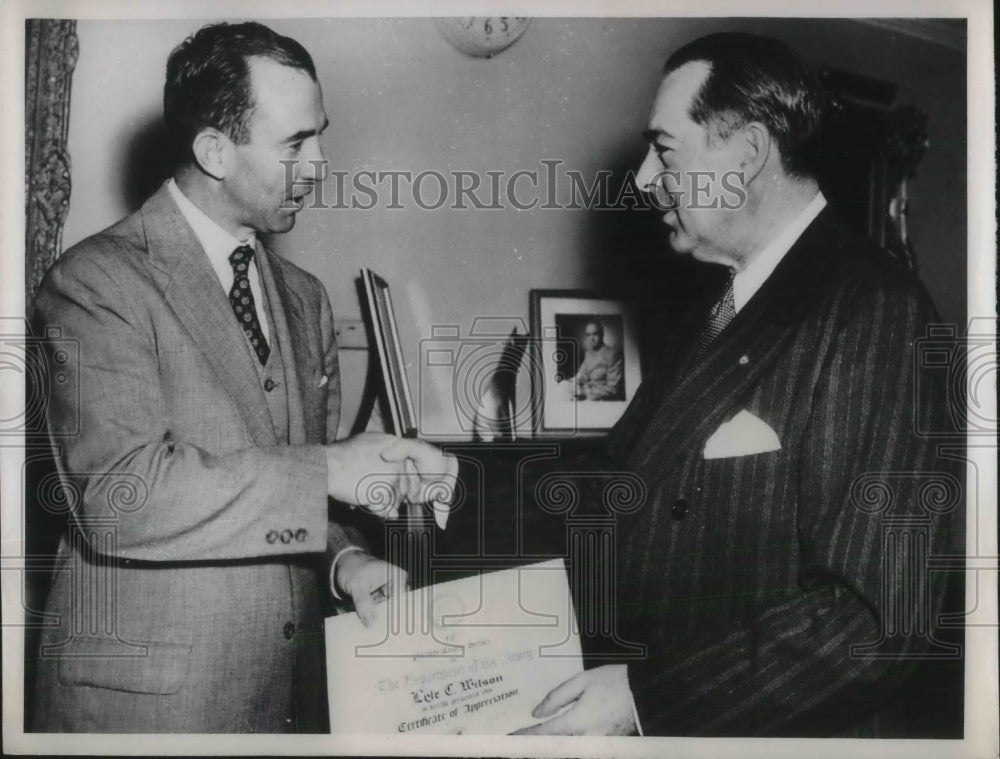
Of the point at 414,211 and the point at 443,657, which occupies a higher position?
the point at 414,211

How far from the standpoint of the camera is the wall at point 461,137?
75.5 inches

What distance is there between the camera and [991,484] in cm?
192

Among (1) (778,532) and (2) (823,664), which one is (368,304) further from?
(2) (823,664)

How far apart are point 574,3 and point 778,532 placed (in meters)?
1.18

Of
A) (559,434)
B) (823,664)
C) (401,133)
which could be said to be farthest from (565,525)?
(401,133)

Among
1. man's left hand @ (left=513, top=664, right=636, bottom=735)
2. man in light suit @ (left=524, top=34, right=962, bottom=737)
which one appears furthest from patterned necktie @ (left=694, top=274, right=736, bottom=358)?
man's left hand @ (left=513, top=664, right=636, bottom=735)

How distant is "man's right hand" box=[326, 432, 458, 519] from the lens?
189 cm

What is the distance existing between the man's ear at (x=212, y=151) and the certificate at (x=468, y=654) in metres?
0.95

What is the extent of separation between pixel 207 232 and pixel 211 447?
0.43 metres

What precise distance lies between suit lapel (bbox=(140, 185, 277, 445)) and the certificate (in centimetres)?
48

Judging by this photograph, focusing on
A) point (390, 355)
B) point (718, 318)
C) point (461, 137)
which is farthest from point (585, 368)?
point (461, 137)

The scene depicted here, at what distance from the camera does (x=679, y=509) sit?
72.3 inches

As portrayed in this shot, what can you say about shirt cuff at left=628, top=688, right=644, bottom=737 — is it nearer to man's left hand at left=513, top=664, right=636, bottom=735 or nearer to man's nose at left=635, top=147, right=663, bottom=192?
man's left hand at left=513, top=664, right=636, bottom=735

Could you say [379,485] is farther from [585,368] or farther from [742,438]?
[742,438]
